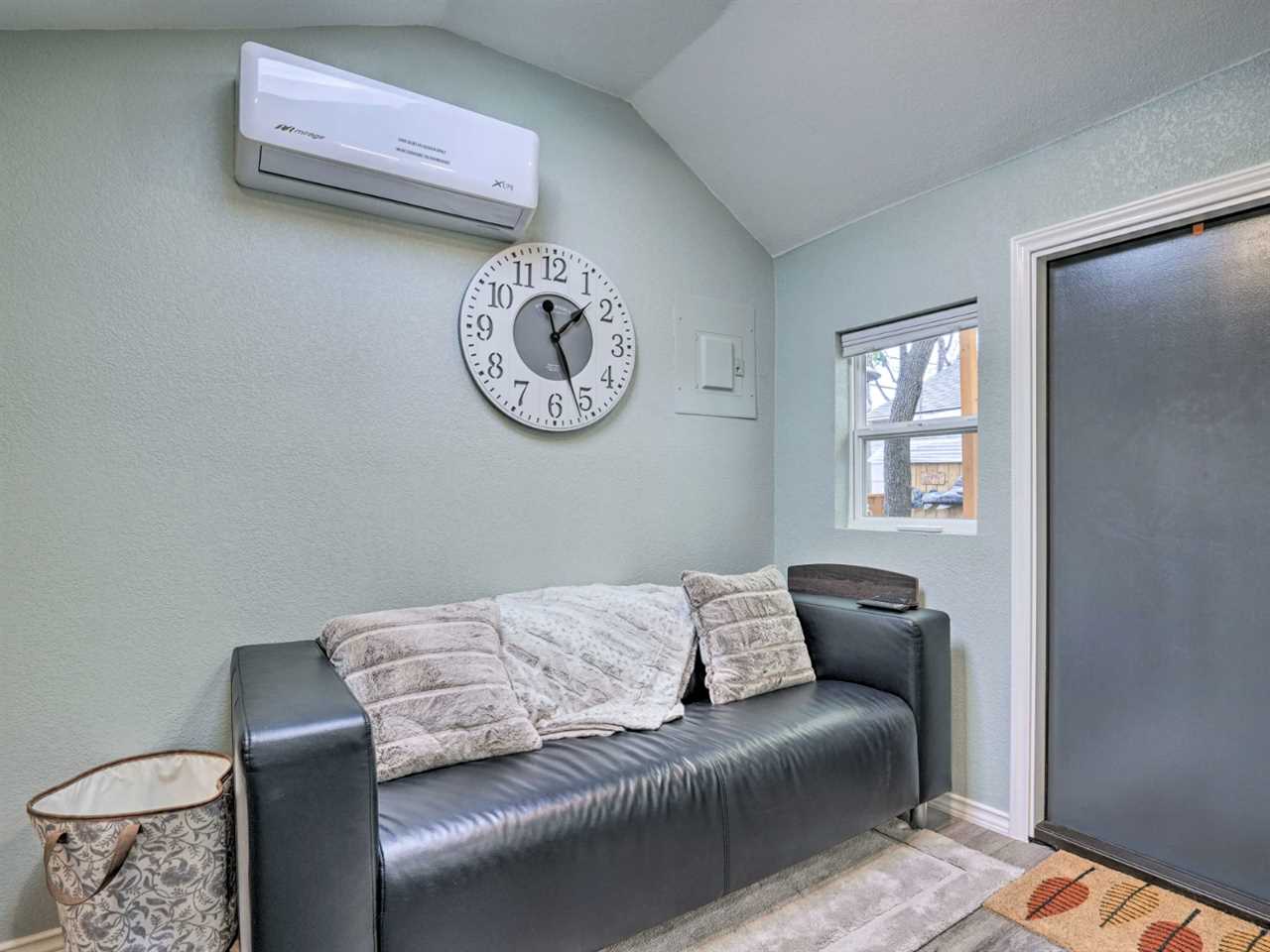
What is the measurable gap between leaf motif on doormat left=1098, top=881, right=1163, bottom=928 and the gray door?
12cm

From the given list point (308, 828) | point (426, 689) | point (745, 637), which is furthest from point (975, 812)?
point (308, 828)

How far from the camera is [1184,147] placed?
174 centimetres

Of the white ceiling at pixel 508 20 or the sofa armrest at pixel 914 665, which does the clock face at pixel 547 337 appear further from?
the sofa armrest at pixel 914 665

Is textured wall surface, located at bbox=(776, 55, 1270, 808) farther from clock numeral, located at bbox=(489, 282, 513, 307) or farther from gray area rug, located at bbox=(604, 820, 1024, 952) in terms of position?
clock numeral, located at bbox=(489, 282, 513, 307)

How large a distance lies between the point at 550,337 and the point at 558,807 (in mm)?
1498

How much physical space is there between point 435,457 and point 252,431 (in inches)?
20.0

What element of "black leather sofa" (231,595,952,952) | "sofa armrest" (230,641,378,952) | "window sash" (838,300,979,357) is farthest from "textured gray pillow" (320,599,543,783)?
"window sash" (838,300,979,357)

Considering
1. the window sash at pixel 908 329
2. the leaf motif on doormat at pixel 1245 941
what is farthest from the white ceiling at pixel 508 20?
the leaf motif on doormat at pixel 1245 941

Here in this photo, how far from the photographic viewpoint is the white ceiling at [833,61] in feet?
5.45

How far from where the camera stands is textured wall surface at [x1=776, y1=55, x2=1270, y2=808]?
1.75m

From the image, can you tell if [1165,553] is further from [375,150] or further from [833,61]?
[375,150]

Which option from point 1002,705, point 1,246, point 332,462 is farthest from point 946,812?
point 1,246

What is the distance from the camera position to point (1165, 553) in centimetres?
180

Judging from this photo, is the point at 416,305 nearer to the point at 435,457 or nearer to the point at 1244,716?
the point at 435,457
